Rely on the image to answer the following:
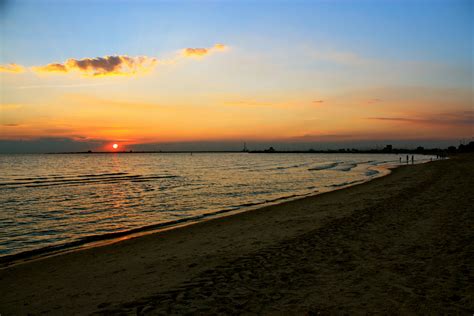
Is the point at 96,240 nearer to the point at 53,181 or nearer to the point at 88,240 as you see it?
the point at 88,240

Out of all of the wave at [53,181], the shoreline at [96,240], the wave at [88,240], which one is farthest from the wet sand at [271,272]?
the wave at [53,181]

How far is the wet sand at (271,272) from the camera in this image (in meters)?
5.75

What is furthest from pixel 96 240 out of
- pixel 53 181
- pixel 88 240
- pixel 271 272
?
pixel 53 181

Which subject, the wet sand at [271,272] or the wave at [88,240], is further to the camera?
the wave at [88,240]

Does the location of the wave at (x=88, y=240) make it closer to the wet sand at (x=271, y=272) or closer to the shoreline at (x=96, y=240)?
the shoreline at (x=96, y=240)

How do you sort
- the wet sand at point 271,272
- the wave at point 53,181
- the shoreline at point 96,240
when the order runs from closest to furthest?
the wet sand at point 271,272, the shoreline at point 96,240, the wave at point 53,181

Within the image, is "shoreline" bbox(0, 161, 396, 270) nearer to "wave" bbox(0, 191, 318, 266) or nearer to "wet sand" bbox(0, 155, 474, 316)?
"wave" bbox(0, 191, 318, 266)

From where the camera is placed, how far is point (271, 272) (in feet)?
24.0

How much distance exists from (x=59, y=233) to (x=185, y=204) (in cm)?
877

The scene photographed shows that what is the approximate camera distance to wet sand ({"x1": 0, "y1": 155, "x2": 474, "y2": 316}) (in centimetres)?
575

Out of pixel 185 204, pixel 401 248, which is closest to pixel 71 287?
pixel 401 248

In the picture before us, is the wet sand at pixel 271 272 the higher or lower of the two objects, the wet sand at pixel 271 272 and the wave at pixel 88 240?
the higher

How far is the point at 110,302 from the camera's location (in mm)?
6207

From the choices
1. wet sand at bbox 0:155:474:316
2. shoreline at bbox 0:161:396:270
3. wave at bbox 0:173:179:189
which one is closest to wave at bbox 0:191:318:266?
shoreline at bbox 0:161:396:270
